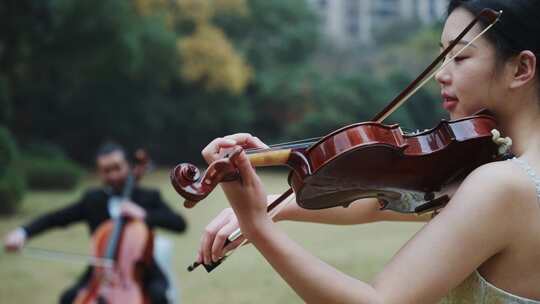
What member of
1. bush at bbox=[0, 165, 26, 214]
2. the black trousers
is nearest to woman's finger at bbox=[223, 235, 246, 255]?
the black trousers

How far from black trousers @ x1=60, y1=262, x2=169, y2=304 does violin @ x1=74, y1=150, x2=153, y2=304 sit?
0.04 metres

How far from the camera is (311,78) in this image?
53.3 feet

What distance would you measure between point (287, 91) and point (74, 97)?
4640 millimetres

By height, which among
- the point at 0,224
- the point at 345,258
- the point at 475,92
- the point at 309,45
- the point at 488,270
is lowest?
the point at 488,270

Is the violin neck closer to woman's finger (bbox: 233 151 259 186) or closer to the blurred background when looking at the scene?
woman's finger (bbox: 233 151 259 186)

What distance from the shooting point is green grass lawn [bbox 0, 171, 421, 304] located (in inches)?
244

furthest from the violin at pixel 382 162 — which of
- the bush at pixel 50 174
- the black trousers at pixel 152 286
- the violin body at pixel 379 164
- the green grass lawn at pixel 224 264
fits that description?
the bush at pixel 50 174

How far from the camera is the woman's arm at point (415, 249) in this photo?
92cm

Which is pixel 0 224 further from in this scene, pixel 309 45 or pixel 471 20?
pixel 309 45

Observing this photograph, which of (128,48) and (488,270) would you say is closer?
(488,270)

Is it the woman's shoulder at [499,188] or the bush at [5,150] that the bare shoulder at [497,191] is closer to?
the woman's shoulder at [499,188]

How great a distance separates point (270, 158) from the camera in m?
1.02

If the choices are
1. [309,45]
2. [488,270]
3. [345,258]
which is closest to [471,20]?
[488,270]

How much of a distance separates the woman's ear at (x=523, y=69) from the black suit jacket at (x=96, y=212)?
3.12 meters
